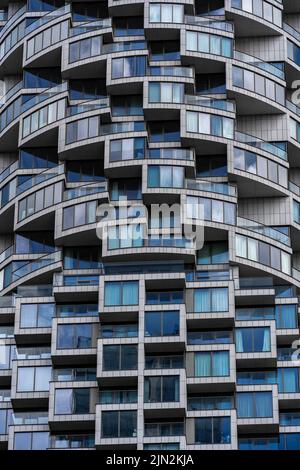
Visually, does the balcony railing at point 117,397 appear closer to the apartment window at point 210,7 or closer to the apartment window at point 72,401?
the apartment window at point 72,401

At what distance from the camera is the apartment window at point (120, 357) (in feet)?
365

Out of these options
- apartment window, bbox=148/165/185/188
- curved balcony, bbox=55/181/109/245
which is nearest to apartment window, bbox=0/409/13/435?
curved balcony, bbox=55/181/109/245

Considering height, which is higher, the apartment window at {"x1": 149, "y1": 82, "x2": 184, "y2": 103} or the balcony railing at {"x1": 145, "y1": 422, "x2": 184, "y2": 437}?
the apartment window at {"x1": 149, "y1": 82, "x2": 184, "y2": 103}

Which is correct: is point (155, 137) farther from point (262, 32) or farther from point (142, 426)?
point (142, 426)

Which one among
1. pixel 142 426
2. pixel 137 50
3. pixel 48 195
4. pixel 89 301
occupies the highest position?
pixel 137 50

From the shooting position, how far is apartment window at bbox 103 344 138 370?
111312 mm

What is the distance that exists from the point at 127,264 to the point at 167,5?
24695mm

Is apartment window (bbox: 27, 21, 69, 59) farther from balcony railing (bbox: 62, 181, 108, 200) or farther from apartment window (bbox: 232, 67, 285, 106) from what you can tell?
apartment window (bbox: 232, 67, 285, 106)

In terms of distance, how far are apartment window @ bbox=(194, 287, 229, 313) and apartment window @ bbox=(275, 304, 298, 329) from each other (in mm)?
4647

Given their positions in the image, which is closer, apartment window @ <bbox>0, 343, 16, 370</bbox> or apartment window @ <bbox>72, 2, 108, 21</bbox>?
apartment window @ <bbox>0, 343, 16, 370</bbox>

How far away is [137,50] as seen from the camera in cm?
12469

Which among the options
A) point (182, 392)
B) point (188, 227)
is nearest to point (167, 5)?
point (188, 227)

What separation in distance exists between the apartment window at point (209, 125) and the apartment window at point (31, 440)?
29.1 meters

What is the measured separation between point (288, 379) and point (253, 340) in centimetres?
414
